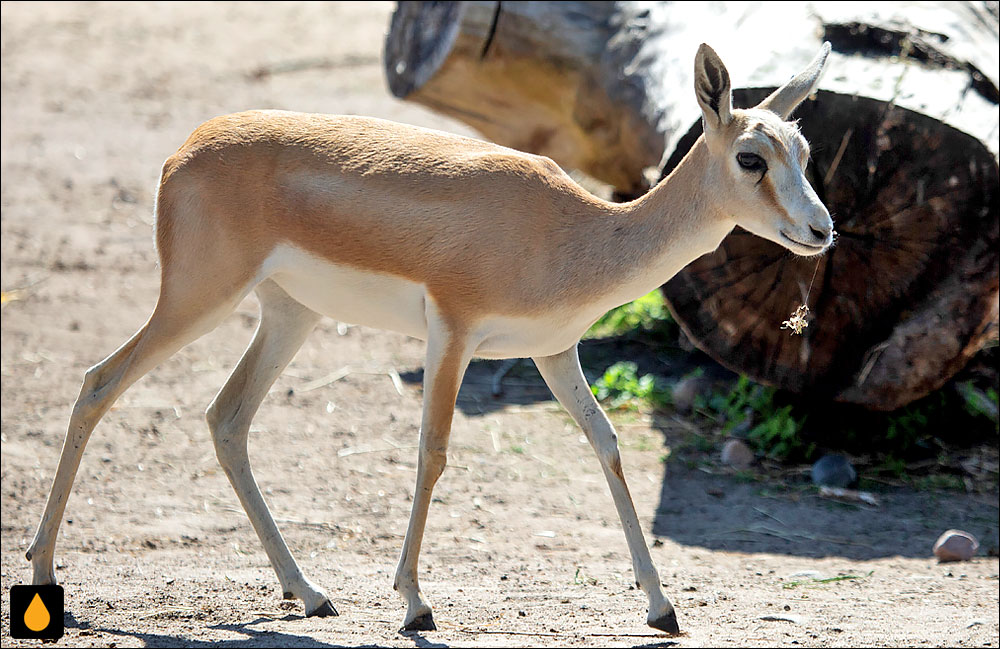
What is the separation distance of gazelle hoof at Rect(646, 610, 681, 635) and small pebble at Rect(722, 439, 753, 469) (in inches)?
95.6

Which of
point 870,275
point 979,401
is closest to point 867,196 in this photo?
point 870,275

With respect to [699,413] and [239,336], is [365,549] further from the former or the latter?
[239,336]

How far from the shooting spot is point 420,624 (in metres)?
4.45

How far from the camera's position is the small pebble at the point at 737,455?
22.5ft

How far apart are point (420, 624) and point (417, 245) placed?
1465 mm

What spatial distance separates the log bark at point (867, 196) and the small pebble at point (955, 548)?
2.81 feet

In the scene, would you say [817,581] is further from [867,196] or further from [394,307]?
[394,307]

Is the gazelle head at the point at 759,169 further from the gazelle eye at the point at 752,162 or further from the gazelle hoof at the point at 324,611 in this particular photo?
the gazelle hoof at the point at 324,611

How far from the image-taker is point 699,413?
747 cm

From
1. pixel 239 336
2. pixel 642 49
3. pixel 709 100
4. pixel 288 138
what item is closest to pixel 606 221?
pixel 709 100

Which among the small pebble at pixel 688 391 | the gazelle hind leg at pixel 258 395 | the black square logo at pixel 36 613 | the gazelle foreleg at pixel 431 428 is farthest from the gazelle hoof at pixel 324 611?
the small pebble at pixel 688 391

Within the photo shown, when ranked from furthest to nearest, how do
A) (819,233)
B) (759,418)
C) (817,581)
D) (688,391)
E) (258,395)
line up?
1. (688,391)
2. (759,418)
3. (817,581)
4. (258,395)
5. (819,233)

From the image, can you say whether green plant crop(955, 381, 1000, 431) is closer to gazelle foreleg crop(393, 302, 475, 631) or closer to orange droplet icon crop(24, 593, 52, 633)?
gazelle foreleg crop(393, 302, 475, 631)

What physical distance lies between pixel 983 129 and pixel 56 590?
488 cm
